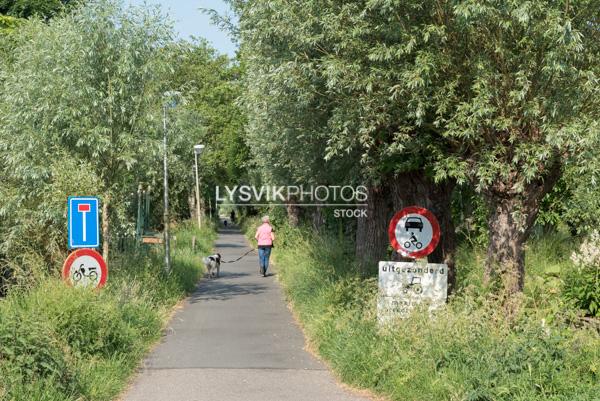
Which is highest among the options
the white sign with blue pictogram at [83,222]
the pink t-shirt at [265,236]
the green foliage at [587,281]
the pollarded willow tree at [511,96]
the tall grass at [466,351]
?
Result: the pollarded willow tree at [511,96]

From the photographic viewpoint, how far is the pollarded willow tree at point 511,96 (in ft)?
26.9

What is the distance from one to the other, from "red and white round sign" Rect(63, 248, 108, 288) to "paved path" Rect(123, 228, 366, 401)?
123 cm

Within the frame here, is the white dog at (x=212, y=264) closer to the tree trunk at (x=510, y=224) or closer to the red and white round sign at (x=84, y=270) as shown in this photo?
the red and white round sign at (x=84, y=270)

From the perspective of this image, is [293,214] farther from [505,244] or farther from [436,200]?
[505,244]

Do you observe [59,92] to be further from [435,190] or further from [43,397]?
[43,397]

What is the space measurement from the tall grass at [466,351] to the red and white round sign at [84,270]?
3.05 metres

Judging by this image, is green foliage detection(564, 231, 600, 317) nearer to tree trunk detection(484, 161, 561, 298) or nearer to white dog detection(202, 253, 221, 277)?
tree trunk detection(484, 161, 561, 298)

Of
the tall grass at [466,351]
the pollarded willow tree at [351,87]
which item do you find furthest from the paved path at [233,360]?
the pollarded willow tree at [351,87]

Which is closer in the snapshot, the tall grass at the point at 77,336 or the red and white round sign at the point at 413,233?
the tall grass at the point at 77,336

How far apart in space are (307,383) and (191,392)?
133cm

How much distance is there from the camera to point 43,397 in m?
7.10

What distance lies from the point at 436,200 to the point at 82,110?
6612 mm

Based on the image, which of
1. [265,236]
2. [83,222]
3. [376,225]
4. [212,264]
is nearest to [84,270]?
[83,222]

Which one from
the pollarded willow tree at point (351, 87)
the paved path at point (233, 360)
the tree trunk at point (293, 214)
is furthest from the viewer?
the tree trunk at point (293, 214)
